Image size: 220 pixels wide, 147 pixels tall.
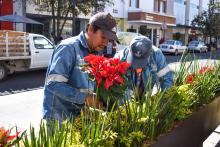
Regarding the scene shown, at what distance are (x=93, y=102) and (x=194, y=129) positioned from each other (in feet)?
4.60

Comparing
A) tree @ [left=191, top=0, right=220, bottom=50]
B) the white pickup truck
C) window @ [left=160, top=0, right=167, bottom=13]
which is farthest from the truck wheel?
tree @ [left=191, top=0, right=220, bottom=50]

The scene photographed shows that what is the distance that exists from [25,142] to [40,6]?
21.4 metres

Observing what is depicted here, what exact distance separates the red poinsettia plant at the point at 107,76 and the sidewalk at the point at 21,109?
395 centimetres

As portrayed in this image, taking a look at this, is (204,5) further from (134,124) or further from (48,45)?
(134,124)

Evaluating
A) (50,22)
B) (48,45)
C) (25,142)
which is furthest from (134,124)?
(50,22)

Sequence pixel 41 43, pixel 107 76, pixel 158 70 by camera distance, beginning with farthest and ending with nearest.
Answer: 1. pixel 41 43
2. pixel 158 70
3. pixel 107 76

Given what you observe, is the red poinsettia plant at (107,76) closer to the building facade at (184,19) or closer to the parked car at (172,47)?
the parked car at (172,47)

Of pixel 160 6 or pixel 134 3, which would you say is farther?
pixel 160 6

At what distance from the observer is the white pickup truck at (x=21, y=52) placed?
12.4 metres

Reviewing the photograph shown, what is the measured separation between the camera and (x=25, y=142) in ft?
5.87

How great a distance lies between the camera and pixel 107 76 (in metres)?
2.12

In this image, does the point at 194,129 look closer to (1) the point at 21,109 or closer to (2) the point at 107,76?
(2) the point at 107,76

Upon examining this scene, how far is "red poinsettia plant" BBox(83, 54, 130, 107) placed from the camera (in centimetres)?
212

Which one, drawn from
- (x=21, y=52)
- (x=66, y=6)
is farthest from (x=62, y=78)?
(x=66, y=6)
